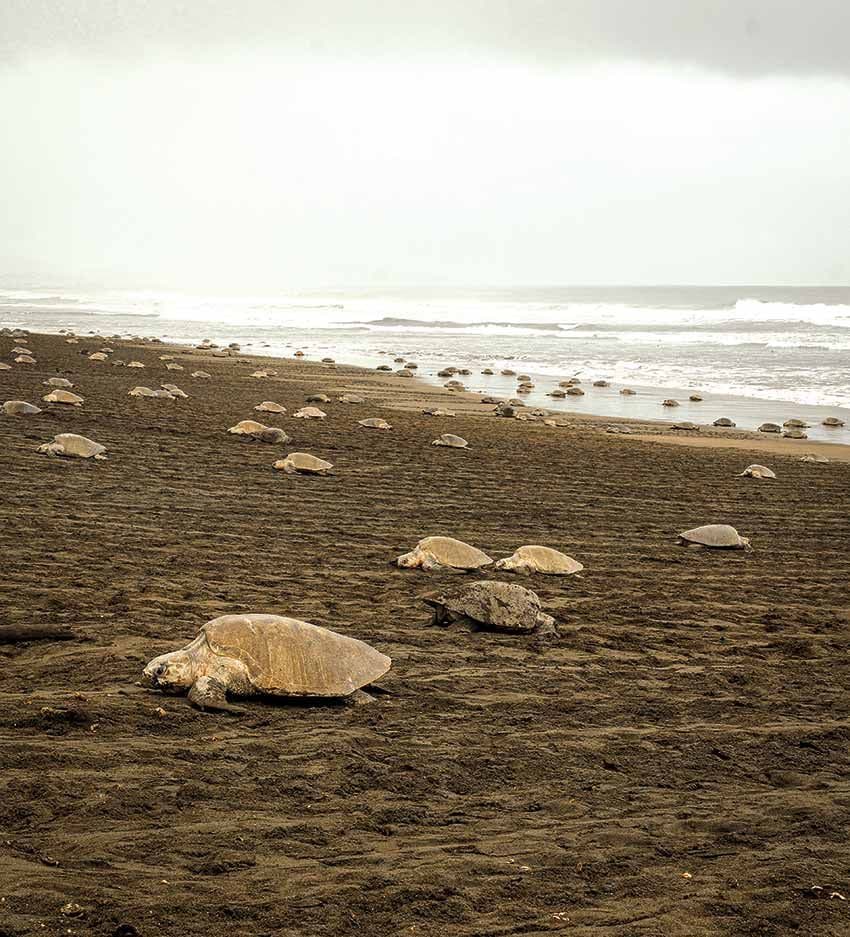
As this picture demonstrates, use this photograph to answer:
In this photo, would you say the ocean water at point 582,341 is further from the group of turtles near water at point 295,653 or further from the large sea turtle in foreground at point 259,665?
the large sea turtle in foreground at point 259,665

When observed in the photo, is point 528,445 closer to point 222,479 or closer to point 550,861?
point 222,479

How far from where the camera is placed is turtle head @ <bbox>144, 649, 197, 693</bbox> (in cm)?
485

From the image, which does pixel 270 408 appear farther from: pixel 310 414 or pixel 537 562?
pixel 537 562

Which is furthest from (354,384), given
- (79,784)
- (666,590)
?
(79,784)

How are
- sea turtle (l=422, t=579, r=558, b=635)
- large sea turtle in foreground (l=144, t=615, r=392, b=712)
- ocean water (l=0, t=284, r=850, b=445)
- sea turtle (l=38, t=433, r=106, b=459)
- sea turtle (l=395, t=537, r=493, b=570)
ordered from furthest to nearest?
ocean water (l=0, t=284, r=850, b=445)
sea turtle (l=38, t=433, r=106, b=459)
sea turtle (l=395, t=537, r=493, b=570)
sea turtle (l=422, t=579, r=558, b=635)
large sea turtle in foreground (l=144, t=615, r=392, b=712)

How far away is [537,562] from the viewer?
789 cm

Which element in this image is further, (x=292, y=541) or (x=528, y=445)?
(x=528, y=445)

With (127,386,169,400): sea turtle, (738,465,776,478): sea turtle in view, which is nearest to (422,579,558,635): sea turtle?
(738,465,776,478): sea turtle

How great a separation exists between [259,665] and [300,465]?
6943 mm

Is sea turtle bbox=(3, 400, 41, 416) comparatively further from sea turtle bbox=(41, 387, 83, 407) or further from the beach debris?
the beach debris

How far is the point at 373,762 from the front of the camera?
4363 mm

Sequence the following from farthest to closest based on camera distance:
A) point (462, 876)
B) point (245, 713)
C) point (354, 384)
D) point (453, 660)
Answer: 1. point (354, 384)
2. point (453, 660)
3. point (245, 713)
4. point (462, 876)

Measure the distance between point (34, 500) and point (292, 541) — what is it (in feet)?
8.30

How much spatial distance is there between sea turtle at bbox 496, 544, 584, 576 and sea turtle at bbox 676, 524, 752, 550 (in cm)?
183
